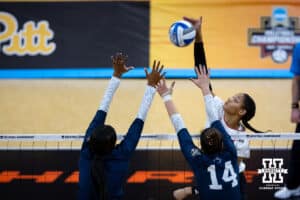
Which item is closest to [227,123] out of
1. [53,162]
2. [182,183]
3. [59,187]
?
[182,183]

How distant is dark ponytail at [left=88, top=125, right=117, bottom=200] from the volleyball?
1347 millimetres

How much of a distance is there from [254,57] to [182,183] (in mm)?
4527

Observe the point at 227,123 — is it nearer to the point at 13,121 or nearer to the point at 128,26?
the point at 13,121

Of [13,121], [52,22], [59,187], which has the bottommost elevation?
[59,187]

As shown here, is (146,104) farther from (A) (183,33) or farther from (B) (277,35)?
(B) (277,35)

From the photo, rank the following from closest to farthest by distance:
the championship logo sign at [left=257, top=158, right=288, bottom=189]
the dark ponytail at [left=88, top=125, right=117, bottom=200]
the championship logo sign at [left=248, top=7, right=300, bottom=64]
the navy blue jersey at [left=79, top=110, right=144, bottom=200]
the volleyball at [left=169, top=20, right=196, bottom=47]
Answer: the dark ponytail at [left=88, top=125, right=117, bottom=200] → the navy blue jersey at [left=79, top=110, right=144, bottom=200] → the volleyball at [left=169, top=20, right=196, bottom=47] → the championship logo sign at [left=257, top=158, right=288, bottom=189] → the championship logo sign at [left=248, top=7, right=300, bottom=64]

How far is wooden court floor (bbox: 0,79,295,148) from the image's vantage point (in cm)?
812

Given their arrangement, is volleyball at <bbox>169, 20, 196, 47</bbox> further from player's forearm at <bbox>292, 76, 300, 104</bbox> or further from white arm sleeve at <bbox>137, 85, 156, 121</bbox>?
player's forearm at <bbox>292, 76, 300, 104</bbox>

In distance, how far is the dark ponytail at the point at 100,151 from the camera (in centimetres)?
347

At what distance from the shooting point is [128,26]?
970 centimetres

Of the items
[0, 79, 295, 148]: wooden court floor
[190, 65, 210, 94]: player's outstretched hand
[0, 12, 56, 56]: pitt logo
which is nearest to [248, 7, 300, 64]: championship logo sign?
[0, 79, 295, 148]: wooden court floor

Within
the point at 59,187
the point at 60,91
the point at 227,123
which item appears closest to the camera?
the point at 227,123

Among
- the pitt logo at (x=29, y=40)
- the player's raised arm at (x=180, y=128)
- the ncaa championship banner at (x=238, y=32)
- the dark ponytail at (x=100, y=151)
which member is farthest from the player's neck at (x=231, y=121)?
the pitt logo at (x=29, y=40)

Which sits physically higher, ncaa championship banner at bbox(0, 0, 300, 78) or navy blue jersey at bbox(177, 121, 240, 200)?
ncaa championship banner at bbox(0, 0, 300, 78)
